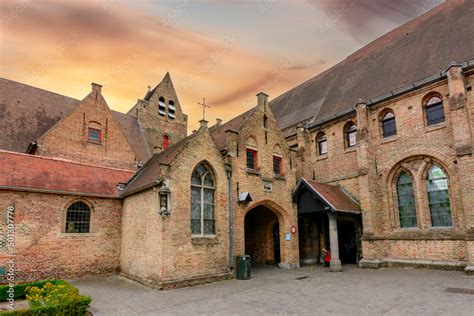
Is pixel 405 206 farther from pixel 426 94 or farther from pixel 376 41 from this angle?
pixel 376 41

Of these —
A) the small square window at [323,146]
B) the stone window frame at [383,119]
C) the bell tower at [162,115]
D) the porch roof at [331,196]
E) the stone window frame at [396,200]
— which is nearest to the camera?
the stone window frame at [396,200]

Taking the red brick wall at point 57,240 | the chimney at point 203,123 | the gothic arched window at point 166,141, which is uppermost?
the gothic arched window at point 166,141

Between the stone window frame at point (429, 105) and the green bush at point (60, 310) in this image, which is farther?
the stone window frame at point (429, 105)

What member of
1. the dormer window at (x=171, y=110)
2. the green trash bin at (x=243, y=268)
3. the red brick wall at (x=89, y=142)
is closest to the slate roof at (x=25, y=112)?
the red brick wall at (x=89, y=142)

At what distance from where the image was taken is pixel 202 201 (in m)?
14.1

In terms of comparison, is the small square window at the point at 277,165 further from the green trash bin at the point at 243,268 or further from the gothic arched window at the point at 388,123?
the gothic arched window at the point at 388,123

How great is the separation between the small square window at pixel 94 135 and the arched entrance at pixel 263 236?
11.5 metres

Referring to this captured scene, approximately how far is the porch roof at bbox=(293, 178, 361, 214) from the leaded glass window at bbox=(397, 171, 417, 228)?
2.21m

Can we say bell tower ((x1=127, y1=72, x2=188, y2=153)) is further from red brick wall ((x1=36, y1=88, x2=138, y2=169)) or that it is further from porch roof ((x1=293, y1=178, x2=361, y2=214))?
porch roof ((x1=293, y1=178, x2=361, y2=214))

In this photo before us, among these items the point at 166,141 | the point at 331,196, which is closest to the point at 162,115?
the point at 166,141

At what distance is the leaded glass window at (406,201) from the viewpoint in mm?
16734

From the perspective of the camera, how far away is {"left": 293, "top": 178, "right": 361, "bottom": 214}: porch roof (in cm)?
1667

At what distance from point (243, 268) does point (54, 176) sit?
31.9ft

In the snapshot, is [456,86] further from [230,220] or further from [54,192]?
[54,192]
